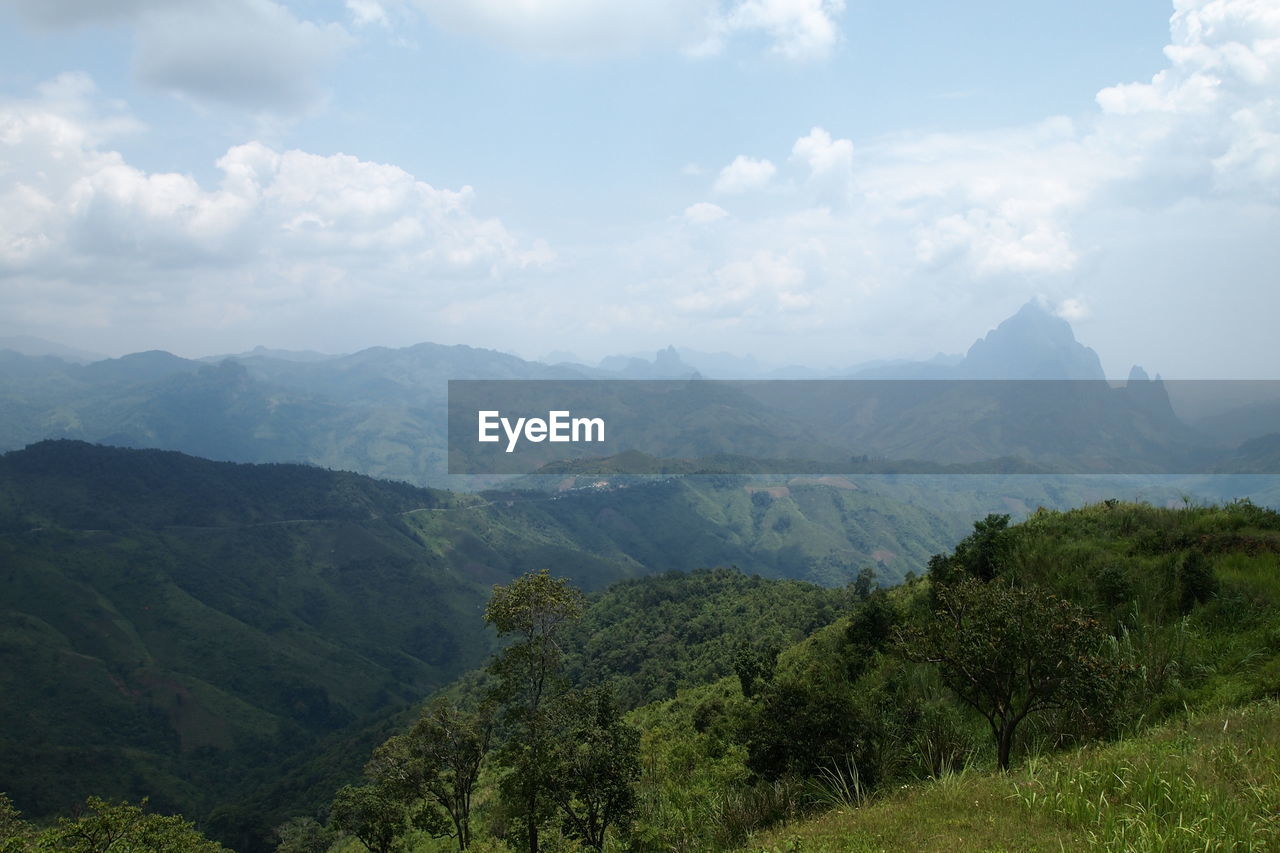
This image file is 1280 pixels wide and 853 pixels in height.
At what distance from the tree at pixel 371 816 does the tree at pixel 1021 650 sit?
72.1 ft

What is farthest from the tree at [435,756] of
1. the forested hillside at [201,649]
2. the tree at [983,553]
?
the forested hillside at [201,649]

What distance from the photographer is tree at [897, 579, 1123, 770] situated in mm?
12195

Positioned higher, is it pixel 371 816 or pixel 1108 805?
pixel 1108 805

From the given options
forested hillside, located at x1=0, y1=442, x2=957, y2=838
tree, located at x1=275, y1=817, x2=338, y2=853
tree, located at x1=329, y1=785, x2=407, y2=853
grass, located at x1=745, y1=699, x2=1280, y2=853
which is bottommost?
forested hillside, located at x1=0, y1=442, x2=957, y2=838

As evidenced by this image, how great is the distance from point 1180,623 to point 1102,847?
13234mm

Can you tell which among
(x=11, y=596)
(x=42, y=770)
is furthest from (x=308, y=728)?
(x=11, y=596)

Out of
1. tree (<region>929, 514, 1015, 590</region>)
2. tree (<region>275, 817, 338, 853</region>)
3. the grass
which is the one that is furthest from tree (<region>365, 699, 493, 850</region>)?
tree (<region>275, 817, 338, 853</region>)

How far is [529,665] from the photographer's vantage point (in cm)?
1900

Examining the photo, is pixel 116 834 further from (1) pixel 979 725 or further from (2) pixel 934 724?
(1) pixel 979 725

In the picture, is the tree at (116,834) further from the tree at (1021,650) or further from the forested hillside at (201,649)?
the forested hillside at (201,649)

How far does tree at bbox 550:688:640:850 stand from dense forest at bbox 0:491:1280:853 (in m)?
0.06

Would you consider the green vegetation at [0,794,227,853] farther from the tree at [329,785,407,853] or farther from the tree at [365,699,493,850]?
the tree at [365,699,493,850]

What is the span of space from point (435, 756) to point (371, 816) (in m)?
5.66

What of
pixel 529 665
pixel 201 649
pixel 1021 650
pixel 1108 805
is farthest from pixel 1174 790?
pixel 201 649
